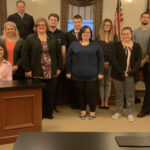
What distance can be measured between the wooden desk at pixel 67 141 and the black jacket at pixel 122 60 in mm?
2055

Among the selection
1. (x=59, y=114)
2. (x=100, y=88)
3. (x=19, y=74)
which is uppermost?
(x=19, y=74)

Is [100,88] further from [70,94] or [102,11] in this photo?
[102,11]

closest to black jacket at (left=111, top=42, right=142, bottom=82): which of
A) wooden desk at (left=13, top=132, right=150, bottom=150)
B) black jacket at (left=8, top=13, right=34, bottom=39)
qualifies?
black jacket at (left=8, top=13, right=34, bottom=39)

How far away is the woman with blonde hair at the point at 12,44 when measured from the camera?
3184mm

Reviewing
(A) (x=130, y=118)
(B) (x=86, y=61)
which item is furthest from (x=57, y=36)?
(A) (x=130, y=118)

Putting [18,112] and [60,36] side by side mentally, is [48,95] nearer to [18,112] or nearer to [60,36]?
[18,112]

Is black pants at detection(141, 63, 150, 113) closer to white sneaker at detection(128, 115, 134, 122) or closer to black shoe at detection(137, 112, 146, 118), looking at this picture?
black shoe at detection(137, 112, 146, 118)

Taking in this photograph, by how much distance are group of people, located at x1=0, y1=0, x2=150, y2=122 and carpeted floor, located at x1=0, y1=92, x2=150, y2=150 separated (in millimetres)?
110

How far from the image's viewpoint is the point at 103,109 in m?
4.04

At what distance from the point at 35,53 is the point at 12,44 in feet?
1.24

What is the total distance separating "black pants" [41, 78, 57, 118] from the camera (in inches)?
131

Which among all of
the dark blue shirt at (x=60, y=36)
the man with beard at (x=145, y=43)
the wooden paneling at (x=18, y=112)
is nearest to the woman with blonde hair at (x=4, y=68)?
the wooden paneling at (x=18, y=112)

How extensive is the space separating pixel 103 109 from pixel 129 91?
31.1 inches

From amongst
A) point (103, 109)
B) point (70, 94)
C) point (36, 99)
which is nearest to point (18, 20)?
point (70, 94)
